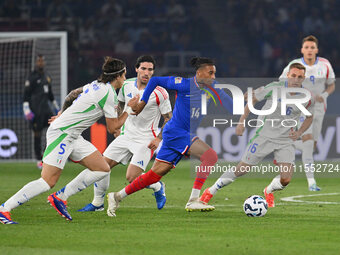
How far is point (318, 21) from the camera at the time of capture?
2497cm

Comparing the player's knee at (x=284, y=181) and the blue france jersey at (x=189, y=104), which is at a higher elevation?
the blue france jersey at (x=189, y=104)

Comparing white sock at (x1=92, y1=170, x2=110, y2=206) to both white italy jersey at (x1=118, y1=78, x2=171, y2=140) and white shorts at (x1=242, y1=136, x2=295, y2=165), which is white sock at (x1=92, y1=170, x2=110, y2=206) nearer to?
white italy jersey at (x1=118, y1=78, x2=171, y2=140)

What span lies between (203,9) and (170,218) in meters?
17.9

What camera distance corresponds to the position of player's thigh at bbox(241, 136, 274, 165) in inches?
379

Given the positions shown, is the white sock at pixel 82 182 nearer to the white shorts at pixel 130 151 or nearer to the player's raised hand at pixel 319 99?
the white shorts at pixel 130 151

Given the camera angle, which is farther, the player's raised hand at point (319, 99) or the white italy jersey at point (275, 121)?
the player's raised hand at point (319, 99)

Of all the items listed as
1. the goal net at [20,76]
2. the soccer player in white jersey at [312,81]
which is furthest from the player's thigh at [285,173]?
the goal net at [20,76]

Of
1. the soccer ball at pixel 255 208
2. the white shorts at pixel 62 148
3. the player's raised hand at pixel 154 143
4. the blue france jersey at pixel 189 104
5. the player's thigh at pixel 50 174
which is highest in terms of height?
the blue france jersey at pixel 189 104

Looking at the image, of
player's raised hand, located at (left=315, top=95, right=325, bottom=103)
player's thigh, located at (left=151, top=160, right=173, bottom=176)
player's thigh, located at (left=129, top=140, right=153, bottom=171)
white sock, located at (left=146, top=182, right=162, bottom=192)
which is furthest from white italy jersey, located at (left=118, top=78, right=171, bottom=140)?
player's raised hand, located at (left=315, top=95, right=325, bottom=103)

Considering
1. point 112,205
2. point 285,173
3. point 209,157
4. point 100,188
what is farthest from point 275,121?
point 112,205

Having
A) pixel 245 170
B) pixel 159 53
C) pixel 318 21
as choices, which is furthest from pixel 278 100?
pixel 318 21

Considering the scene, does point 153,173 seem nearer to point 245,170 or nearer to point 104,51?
point 245,170

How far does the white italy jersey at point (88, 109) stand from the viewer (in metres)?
8.06

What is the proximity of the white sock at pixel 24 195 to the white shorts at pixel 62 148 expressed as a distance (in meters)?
A: 0.26
